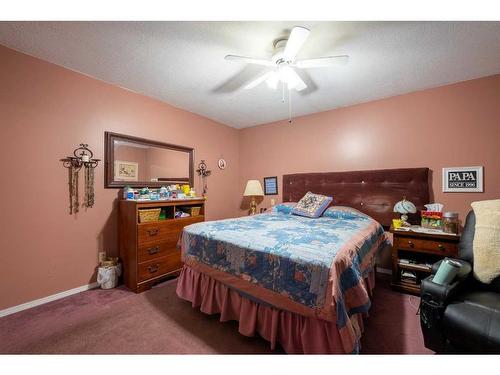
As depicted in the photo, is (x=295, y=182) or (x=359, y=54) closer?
(x=359, y=54)

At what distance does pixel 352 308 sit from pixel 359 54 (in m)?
2.11

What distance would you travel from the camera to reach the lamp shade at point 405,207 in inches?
94.4

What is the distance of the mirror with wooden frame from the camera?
97.1 inches

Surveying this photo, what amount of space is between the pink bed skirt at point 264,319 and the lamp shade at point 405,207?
1.57 metres

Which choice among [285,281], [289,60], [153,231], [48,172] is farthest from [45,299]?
[289,60]

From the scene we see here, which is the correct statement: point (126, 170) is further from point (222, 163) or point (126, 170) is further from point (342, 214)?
point (342, 214)

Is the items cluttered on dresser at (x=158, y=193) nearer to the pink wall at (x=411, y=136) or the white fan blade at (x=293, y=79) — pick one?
the pink wall at (x=411, y=136)

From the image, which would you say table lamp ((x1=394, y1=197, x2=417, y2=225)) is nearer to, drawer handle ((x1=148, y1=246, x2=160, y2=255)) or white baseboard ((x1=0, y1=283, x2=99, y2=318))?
drawer handle ((x1=148, y1=246, x2=160, y2=255))

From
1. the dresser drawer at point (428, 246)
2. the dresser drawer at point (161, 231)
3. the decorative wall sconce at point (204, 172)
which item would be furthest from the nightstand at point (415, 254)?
the decorative wall sconce at point (204, 172)

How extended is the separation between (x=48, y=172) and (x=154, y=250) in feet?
4.31

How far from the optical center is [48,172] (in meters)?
2.02
